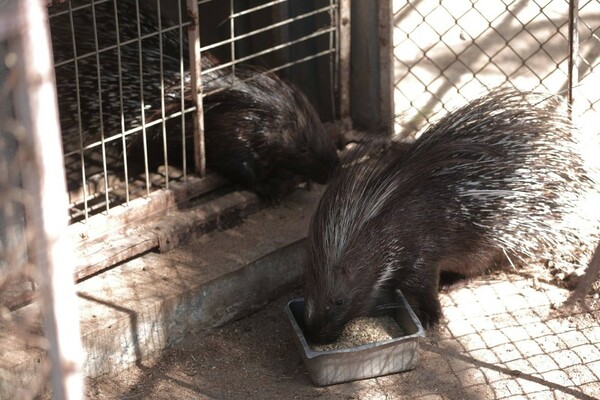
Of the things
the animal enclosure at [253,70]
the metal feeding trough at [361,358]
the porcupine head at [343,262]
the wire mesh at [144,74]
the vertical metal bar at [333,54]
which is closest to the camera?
the metal feeding trough at [361,358]

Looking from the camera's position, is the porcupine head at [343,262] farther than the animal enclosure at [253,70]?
No

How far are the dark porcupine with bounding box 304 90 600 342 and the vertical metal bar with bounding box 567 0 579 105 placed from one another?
0.21 m

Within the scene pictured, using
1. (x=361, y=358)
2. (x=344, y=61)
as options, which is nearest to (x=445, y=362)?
(x=361, y=358)

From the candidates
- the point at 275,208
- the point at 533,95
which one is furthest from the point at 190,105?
the point at 533,95

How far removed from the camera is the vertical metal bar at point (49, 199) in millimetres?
1287

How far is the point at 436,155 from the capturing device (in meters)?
3.59

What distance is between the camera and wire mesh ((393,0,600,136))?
4.01m

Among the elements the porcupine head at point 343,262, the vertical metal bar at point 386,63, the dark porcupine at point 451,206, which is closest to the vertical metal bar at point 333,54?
the vertical metal bar at point 386,63

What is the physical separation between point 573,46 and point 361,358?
1506 mm

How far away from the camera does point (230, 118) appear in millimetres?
4203

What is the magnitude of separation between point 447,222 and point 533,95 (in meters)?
0.83

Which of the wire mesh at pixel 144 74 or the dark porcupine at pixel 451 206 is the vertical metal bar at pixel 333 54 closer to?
the wire mesh at pixel 144 74

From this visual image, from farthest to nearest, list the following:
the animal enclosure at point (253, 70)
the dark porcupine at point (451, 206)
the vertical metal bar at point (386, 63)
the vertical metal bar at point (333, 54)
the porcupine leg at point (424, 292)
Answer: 1. the vertical metal bar at point (333, 54)
2. the vertical metal bar at point (386, 63)
3. the animal enclosure at point (253, 70)
4. the porcupine leg at point (424, 292)
5. the dark porcupine at point (451, 206)

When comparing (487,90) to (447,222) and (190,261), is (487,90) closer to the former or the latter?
(447,222)
